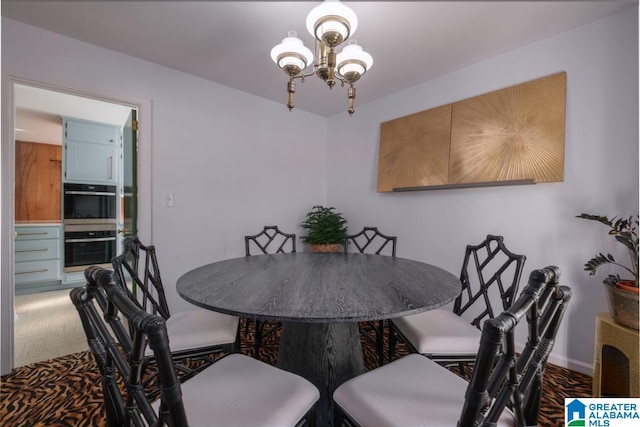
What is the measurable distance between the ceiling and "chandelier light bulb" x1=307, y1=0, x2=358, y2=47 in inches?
19.1

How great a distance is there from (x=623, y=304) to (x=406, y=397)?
4.91 ft

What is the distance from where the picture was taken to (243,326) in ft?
8.82

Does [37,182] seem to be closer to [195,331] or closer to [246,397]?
[195,331]

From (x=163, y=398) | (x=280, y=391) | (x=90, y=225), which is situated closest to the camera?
(x=163, y=398)

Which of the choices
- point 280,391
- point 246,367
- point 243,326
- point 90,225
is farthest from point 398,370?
point 90,225

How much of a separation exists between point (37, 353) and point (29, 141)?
3.84 metres

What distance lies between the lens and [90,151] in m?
3.96

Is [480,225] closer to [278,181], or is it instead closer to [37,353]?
[278,181]

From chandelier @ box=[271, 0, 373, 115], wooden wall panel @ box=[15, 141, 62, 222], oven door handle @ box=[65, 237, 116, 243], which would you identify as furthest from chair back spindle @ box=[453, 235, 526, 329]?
wooden wall panel @ box=[15, 141, 62, 222]

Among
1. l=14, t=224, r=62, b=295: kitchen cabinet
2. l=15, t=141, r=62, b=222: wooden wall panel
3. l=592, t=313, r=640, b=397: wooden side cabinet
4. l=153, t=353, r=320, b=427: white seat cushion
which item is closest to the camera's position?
l=153, t=353, r=320, b=427: white seat cushion

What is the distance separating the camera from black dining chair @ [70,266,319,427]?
0.56 m

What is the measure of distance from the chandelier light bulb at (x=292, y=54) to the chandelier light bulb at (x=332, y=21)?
20 cm

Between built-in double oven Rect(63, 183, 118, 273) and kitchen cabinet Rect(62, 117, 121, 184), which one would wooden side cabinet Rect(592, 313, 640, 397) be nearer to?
built-in double oven Rect(63, 183, 118, 273)

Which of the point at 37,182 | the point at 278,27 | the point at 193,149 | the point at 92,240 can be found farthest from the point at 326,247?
the point at 37,182
